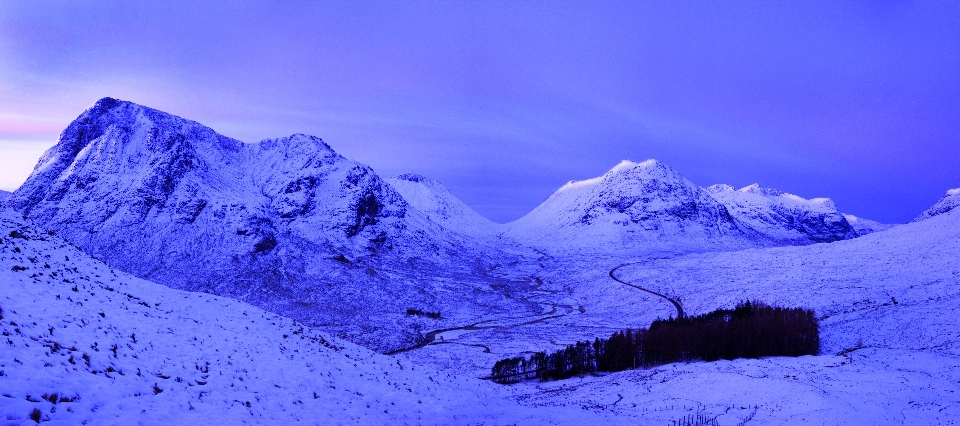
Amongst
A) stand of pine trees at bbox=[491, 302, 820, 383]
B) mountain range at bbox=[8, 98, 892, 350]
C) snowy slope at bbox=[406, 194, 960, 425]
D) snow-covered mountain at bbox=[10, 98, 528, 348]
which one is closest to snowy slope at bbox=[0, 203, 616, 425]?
snowy slope at bbox=[406, 194, 960, 425]

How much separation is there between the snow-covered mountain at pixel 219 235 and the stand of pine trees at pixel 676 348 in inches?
1470

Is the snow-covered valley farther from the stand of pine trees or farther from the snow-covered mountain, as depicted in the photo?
the stand of pine trees

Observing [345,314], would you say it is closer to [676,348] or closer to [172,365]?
[676,348]

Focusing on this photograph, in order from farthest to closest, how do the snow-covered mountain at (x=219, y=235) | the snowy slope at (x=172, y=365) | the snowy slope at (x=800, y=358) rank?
the snow-covered mountain at (x=219, y=235), the snowy slope at (x=800, y=358), the snowy slope at (x=172, y=365)

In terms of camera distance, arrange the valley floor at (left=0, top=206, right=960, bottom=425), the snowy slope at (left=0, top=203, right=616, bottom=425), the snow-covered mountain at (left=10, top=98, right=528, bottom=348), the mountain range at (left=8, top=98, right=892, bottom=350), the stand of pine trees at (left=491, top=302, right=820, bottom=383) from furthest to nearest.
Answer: the snow-covered mountain at (left=10, top=98, right=528, bottom=348)
the mountain range at (left=8, top=98, right=892, bottom=350)
the stand of pine trees at (left=491, top=302, right=820, bottom=383)
the valley floor at (left=0, top=206, right=960, bottom=425)
the snowy slope at (left=0, top=203, right=616, bottom=425)

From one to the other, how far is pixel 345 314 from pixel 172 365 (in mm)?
99157

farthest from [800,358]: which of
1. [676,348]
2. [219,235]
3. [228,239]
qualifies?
[219,235]

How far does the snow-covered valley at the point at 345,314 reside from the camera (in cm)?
1953

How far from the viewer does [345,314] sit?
381 feet

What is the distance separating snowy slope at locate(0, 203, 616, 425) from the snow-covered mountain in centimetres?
6196

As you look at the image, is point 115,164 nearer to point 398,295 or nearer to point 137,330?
point 398,295

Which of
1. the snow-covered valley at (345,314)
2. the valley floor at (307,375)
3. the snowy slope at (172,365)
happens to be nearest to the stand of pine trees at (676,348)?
the valley floor at (307,375)

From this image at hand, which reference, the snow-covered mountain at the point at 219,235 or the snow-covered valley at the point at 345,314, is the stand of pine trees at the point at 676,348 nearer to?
the snow-covered valley at the point at 345,314

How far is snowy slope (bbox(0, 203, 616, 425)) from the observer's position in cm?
1517
